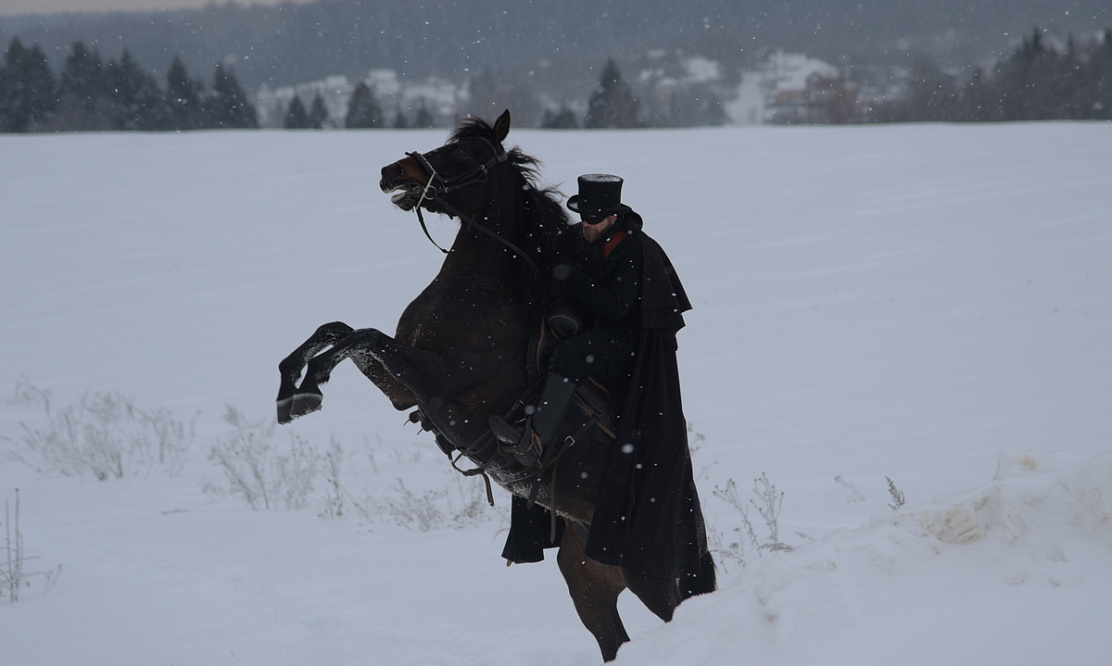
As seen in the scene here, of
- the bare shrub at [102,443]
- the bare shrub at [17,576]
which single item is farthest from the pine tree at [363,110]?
the bare shrub at [17,576]

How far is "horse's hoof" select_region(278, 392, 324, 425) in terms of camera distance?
139 inches

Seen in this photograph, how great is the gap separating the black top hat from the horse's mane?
275 mm

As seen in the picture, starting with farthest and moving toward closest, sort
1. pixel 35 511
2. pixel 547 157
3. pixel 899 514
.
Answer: pixel 547 157 < pixel 35 511 < pixel 899 514

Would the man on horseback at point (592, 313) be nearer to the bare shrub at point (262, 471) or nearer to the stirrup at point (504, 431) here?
the stirrup at point (504, 431)

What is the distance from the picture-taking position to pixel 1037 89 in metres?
55.4

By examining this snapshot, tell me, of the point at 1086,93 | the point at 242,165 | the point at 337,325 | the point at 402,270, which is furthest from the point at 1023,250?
the point at 1086,93

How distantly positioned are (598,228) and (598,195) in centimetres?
18

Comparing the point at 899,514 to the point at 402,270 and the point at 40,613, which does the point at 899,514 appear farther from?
the point at 402,270

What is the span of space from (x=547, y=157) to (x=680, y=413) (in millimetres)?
22961

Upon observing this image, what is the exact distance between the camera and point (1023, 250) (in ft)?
55.7

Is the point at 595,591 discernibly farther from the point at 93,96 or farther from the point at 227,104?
the point at 227,104

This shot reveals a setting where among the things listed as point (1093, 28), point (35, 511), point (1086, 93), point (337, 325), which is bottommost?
point (35, 511)

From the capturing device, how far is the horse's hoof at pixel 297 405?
3523mm

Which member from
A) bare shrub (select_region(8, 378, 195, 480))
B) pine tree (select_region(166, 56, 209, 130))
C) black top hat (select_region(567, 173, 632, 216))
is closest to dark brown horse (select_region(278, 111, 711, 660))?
black top hat (select_region(567, 173, 632, 216))
